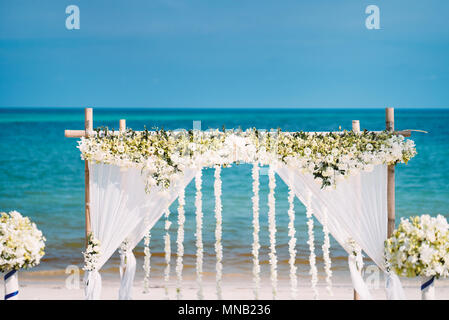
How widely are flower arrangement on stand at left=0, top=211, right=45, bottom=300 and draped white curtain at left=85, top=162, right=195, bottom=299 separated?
0.61 m

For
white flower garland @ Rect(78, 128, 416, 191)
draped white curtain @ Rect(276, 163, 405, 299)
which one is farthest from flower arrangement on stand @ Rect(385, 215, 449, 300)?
white flower garland @ Rect(78, 128, 416, 191)

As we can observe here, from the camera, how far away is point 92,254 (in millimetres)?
5738

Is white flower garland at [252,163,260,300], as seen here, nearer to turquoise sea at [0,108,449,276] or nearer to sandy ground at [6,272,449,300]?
sandy ground at [6,272,449,300]

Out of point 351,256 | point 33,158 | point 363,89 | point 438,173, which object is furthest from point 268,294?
point 363,89

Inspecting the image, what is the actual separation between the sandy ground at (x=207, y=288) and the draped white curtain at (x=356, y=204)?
1510mm

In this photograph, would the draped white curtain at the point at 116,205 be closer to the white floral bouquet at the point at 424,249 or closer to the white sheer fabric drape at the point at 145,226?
the white sheer fabric drape at the point at 145,226

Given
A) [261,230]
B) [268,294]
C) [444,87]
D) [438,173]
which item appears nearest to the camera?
[268,294]

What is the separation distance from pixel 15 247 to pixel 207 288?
10.6 feet

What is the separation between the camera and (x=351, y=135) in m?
5.70

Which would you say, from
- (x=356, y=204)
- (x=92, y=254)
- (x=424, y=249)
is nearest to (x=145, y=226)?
(x=92, y=254)

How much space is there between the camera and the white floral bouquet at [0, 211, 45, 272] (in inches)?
208

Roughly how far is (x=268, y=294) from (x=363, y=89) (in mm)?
30685

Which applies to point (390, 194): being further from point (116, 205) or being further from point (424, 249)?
point (116, 205)
